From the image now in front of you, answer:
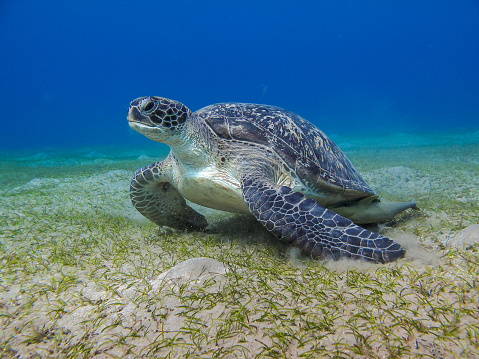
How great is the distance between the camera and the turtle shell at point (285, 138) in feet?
10.8

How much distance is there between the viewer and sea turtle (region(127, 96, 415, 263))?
2330mm

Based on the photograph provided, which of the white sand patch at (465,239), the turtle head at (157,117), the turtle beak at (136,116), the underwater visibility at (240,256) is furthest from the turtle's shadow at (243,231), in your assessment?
the turtle beak at (136,116)

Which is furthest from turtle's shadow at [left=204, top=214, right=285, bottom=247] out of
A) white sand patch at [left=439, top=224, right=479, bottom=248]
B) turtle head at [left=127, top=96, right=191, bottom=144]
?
white sand patch at [left=439, top=224, right=479, bottom=248]

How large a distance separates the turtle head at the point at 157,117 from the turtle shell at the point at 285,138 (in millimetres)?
605

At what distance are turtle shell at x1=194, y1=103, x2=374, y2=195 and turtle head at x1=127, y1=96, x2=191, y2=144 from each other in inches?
23.8

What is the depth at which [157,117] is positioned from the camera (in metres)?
2.91

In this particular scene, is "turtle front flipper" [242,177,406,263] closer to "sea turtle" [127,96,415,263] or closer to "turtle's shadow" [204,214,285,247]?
"sea turtle" [127,96,415,263]

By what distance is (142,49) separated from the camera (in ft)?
454

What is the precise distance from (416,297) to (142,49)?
6597 inches

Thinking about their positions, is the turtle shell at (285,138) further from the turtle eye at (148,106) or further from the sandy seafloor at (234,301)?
the sandy seafloor at (234,301)

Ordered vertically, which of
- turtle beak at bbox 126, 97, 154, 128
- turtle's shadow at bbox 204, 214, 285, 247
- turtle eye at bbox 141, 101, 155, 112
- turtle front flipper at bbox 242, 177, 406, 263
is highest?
turtle eye at bbox 141, 101, 155, 112

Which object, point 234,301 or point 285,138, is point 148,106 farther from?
point 234,301

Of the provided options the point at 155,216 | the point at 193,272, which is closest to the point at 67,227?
the point at 155,216

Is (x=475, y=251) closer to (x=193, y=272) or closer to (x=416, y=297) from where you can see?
(x=416, y=297)
